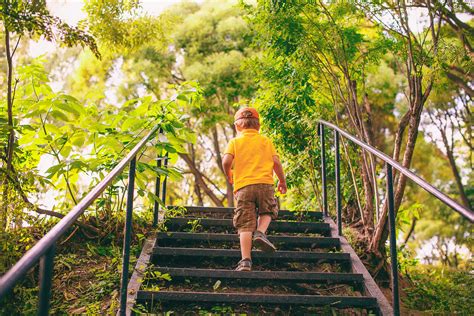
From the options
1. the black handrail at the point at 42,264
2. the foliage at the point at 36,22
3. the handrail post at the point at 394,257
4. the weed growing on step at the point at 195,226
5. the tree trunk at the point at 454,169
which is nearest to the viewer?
the black handrail at the point at 42,264

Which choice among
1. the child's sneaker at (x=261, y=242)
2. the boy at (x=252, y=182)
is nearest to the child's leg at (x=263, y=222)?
the boy at (x=252, y=182)

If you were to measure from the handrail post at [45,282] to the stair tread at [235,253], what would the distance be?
2370 mm

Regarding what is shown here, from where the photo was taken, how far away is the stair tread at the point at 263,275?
11.8 ft

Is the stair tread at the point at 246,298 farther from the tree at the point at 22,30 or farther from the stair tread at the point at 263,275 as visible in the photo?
the tree at the point at 22,30

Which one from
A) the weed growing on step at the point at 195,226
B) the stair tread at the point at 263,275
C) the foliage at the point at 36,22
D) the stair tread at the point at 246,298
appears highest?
the foliage at the point at 36,22

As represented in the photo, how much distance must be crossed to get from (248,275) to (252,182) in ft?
2.60

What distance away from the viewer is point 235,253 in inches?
156

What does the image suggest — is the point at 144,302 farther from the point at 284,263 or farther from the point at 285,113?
the point at 285,113

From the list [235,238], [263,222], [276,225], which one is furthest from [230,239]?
[276,225]

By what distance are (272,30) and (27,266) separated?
448cm

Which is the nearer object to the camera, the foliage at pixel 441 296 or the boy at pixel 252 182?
the boy at pixel 252 182

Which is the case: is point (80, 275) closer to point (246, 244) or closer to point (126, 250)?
point (126, 250)

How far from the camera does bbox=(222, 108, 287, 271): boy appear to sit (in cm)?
386

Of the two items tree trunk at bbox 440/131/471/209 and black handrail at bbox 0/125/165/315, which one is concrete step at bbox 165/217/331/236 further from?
tree trunk at bbox 440/131/471/209
